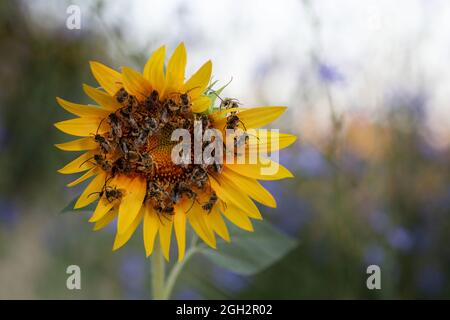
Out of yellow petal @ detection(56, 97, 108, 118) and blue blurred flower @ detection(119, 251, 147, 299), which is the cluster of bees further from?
blue blurred flower @ detection(119, 251, 147, 299)

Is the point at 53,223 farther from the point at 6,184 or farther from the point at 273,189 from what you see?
the point at 273,189

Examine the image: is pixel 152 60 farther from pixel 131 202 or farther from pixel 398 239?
pixel 398 239

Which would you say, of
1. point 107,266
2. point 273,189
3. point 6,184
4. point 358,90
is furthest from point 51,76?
point 358,90

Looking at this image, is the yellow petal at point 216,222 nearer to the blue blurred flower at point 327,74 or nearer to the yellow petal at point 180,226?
the yellow petal at point 180,226

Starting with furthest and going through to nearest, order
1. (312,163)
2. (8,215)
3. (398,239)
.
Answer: (8,215), (312,163), (398,239)

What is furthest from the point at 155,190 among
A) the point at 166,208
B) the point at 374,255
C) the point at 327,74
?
the point at 374,255
